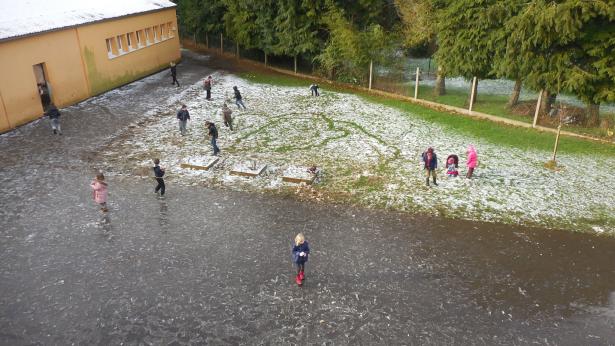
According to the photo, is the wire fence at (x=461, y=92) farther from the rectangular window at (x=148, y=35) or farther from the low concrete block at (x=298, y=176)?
the low concrete block at (x=298, y=176)

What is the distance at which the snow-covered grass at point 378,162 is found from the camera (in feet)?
47.5

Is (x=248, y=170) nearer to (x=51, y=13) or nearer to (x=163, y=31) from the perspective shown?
(x=51, y=13)

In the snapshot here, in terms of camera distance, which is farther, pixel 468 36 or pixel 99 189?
pixel 468 36

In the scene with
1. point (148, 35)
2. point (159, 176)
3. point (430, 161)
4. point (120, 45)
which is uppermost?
point (148, 35)

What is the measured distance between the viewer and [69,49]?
24.9m

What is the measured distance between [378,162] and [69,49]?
752 inches

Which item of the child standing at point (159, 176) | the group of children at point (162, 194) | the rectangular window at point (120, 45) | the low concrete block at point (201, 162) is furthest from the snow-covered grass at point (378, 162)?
the rectangular window at point (120, 45)

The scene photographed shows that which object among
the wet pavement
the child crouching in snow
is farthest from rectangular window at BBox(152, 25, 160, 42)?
the child crouching in snow

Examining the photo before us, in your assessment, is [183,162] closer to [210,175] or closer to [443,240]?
[210,175]

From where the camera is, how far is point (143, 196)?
15.2m

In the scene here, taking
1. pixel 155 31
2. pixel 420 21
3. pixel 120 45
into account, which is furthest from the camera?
pixel 155 31

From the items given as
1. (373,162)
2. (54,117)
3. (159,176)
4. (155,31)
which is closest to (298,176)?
(373,162)

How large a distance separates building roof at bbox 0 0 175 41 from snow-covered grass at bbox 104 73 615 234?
7.31 metres

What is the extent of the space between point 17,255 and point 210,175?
22.4 ft
